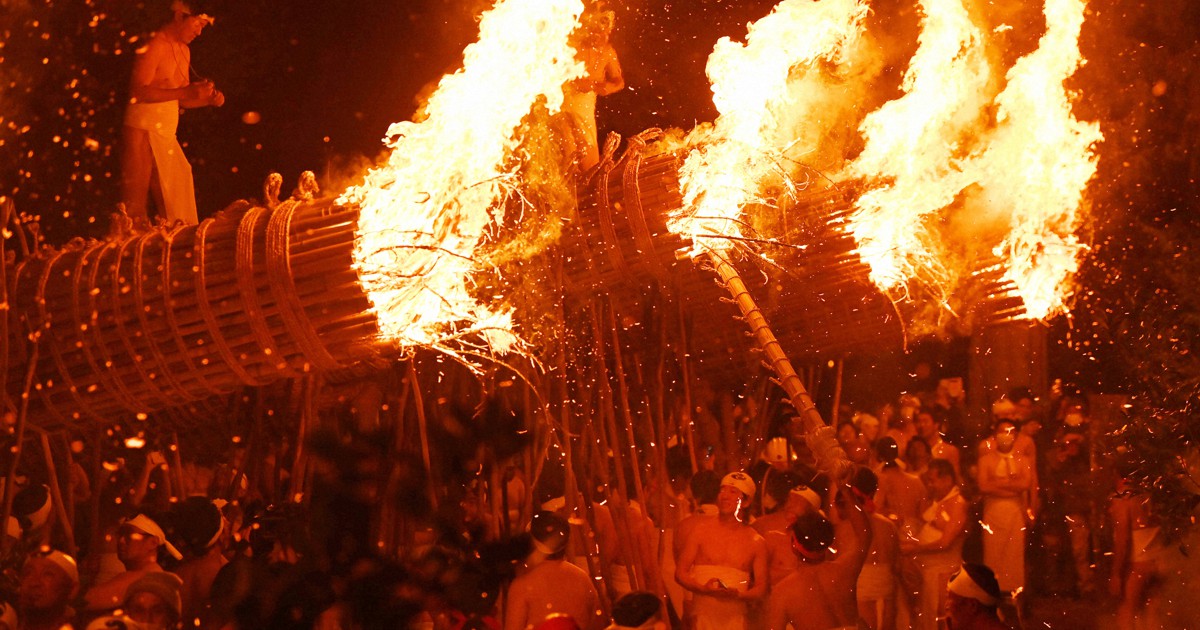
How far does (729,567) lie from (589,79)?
87.3 inches

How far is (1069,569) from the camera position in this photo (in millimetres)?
8977

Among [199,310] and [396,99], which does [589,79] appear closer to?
[396,99]

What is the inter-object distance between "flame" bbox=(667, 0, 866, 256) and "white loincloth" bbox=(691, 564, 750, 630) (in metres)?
1.40

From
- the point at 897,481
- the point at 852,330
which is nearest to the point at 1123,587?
the point at 897,481

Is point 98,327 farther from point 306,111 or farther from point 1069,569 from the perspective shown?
point 1069,569

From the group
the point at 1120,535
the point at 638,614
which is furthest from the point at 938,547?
the point at 638,614

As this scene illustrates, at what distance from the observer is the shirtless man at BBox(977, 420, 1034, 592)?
24.6ft

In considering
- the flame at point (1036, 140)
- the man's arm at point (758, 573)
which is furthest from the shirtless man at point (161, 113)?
the flame at point (1036, 140)

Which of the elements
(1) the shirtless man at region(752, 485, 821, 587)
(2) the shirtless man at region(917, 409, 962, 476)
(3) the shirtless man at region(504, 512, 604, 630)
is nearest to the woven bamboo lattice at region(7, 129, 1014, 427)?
(3) the shirtless man at region(504, 512, 604, 630)

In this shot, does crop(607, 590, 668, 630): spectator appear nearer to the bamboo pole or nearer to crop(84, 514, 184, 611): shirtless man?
the bamboo pole

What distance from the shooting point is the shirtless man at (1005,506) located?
7.50 meters

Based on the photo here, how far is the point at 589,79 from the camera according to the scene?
568cm

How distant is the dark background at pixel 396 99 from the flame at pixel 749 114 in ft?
5.18

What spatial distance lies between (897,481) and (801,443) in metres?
0.87
